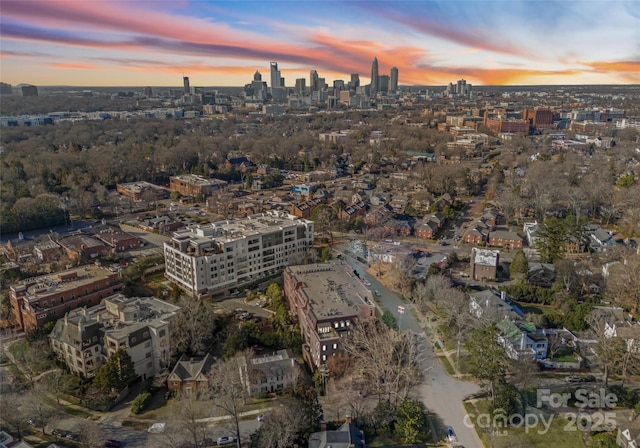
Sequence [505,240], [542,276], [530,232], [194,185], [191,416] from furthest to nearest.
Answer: [194,185] < [530,232] < [505,240] < [542,276] < [191,416]

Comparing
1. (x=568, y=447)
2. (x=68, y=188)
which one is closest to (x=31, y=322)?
(x=568, y=447)

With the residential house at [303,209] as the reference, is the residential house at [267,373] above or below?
below

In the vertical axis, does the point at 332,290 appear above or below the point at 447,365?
above

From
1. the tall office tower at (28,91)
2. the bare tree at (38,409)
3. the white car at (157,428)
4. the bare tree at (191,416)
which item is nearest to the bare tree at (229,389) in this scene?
the bare tree at (191,416)

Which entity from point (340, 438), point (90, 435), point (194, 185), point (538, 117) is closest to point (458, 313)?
point (340, 438)

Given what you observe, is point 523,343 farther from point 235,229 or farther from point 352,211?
point 352,211

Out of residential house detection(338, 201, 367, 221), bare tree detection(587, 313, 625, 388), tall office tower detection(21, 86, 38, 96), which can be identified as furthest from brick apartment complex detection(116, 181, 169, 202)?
tall office tower detection(21, 86, 38, 96)

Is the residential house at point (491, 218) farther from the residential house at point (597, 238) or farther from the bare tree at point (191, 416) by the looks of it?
the bare tree at point (191, 416)
